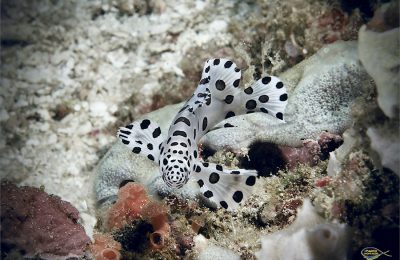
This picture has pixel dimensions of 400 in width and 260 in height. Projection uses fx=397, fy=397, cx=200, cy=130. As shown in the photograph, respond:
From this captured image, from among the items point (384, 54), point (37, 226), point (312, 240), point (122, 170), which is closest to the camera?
point (312, 240)

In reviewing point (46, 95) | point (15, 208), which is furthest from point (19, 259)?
point (46, 95)

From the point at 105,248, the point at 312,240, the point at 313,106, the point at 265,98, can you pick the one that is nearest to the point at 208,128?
the point at 265,98

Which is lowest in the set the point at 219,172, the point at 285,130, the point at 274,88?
the point at 219,172

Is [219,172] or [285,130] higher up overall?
[285,130]

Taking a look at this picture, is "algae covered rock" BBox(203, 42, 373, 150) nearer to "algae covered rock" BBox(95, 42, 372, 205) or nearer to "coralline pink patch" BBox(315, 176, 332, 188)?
"algae covered rock" BBox(95, 42, 372, 205)

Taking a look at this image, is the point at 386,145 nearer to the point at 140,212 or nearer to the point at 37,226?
the point at 140,212

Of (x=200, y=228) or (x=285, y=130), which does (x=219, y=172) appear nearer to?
(x=200, y=228)

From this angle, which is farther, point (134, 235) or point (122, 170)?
point (122, 170)
